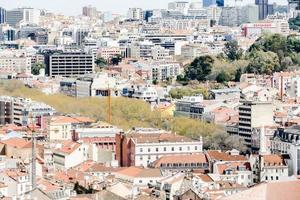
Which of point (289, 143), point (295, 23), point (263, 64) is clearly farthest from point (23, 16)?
point (289, 143)

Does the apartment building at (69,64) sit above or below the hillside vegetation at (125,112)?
above

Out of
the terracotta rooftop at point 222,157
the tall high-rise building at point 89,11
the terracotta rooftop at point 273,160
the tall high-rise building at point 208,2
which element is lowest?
the terracotta rooftop at point 222,157

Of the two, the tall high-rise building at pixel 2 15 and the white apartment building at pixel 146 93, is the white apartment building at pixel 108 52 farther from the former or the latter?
the tall high-rise building at pixel 2 15

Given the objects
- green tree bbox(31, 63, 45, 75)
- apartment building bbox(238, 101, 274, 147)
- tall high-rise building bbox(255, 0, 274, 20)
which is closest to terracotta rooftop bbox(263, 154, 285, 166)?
apartment building bbox(238, 101, 274, 147)

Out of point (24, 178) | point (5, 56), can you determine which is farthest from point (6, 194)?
point (5, 56)

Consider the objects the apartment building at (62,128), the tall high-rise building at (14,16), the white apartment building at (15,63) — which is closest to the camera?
the apartment building at (62,128)

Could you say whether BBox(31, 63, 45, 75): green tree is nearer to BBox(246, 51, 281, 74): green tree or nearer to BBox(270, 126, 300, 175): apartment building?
BBox(246, 51, 281, 74): green tree

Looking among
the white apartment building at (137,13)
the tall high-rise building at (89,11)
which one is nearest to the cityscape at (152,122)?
the white apartment building at (137,13)
